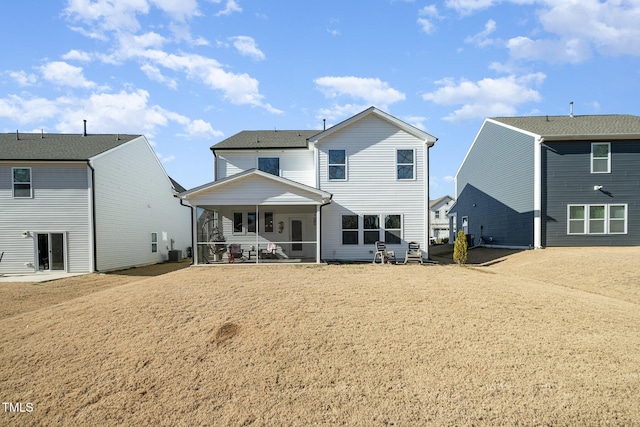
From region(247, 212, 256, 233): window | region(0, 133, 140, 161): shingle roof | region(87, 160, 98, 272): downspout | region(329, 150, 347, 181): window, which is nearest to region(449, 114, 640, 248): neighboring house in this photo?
region(329, 150, 347, 181): window

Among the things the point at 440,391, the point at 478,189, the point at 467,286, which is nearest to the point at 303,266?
the point at 467,286

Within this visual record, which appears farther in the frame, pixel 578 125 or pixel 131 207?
pixel 131 207

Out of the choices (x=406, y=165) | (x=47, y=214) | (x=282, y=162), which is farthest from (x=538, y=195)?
(x=47, y=214)

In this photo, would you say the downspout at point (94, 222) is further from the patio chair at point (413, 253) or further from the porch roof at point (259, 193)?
the patio chair at point (413, 253)

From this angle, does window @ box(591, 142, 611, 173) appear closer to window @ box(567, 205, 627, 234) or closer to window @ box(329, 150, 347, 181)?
window @ box(567, 205, 627, 234)

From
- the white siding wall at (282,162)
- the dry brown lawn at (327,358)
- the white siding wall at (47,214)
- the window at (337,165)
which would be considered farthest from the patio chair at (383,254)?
the white siding wall at (47,214)

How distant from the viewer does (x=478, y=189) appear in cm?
2636

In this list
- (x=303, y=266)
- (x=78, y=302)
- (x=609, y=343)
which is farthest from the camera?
(x=303, y=266)

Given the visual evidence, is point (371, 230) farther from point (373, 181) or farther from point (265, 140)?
point (265, 140)

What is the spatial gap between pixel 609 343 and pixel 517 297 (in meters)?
2.69

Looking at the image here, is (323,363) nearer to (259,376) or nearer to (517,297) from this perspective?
(259,376)

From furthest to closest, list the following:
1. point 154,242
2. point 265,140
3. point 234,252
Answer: point 154,242, point 265,140, point 234,252

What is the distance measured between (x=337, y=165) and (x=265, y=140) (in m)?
4.68

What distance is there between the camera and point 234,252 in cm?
1659
